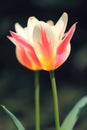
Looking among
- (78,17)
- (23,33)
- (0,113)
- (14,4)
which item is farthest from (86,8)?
(23,33)

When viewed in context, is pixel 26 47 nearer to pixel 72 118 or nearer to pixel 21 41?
pixel 21 41

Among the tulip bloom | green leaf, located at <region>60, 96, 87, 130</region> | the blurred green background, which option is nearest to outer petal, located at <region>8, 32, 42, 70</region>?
the tulip bloom

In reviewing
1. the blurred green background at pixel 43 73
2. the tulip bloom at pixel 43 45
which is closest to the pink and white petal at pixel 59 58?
the tulip bloom at pixel 43 45

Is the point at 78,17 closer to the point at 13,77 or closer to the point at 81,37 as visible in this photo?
the point at 81,37

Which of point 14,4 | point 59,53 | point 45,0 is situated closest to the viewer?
point 59,53

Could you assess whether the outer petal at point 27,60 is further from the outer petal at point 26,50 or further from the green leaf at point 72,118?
the green leaf at point 72,118

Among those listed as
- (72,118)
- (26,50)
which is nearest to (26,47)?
(26,50)
